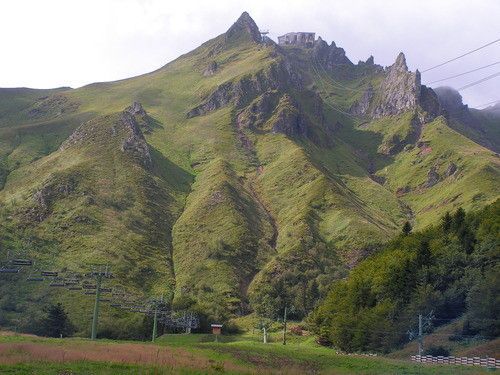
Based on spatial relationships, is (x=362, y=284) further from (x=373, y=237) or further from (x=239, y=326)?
(x=373, y=237)

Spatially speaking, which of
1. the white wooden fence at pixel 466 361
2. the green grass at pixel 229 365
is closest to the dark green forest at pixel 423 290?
the white wooden fence at pixel 466 361

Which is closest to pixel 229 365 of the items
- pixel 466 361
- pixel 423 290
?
pixel 466 361

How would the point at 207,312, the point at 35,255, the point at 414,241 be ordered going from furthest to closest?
the point at 35,255, the point at 207,312, the point at 414,241

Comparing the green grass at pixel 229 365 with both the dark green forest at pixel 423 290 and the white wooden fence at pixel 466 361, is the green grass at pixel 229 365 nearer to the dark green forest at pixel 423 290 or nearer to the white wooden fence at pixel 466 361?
the white wooden fence at pixel 466 361

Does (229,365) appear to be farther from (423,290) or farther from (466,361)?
(423,290)

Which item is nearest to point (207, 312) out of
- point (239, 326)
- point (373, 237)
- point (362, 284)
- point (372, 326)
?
point (239, 326)

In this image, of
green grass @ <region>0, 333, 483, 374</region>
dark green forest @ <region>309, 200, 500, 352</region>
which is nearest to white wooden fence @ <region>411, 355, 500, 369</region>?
green grass @ <region>0, 333, 483, 374</region>

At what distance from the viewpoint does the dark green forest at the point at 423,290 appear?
76.7 meters

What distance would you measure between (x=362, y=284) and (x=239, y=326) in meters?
35.8

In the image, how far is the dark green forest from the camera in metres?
76.7

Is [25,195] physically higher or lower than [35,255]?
higher

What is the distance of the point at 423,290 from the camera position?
90.3m

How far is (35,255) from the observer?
14050 centimetres

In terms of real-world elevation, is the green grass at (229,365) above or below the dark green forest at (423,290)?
below
